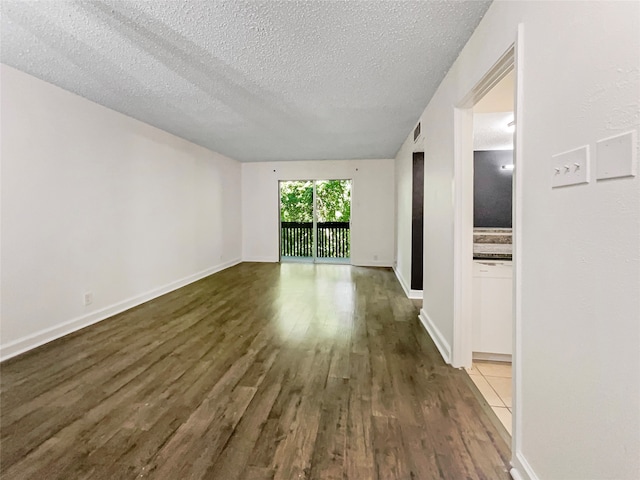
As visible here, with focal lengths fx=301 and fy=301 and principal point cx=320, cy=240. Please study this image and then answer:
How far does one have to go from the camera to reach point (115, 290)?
3453 mm

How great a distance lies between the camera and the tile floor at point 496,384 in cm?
176

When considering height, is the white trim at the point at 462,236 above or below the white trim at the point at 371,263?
above

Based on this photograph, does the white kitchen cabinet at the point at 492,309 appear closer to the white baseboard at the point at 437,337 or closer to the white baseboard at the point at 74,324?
the white baseboard at the point at 437,337

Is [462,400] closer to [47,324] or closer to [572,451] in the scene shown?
[572,451]

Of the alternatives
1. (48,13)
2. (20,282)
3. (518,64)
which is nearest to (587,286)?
(518,64)

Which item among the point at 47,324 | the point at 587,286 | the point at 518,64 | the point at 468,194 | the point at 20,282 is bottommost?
the point at 47,324

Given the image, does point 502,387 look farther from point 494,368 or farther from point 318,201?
point 318,201

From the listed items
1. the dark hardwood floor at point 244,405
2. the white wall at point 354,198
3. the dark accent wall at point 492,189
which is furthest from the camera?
the white wall at point 354,198

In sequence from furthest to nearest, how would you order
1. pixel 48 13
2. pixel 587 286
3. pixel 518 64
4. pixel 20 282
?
pixel 20 282
pixel 48 13
pixel 518 64
pixel 587 286

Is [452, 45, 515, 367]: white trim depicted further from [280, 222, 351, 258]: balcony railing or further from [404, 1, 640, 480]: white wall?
[280, 222, 351, 258]: balcony railing

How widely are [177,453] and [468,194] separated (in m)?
2.34

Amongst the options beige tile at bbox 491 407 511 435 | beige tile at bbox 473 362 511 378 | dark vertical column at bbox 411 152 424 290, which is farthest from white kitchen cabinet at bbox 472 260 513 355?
dark vertical column at bbox 411 152 424 290

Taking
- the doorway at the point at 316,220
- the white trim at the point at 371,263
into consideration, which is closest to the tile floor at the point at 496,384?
the white trim at the point at 371,263

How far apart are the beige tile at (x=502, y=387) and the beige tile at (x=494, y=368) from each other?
2.3 inches
